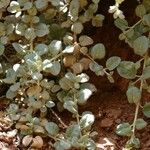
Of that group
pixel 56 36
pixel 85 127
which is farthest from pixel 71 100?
pixel 56 36

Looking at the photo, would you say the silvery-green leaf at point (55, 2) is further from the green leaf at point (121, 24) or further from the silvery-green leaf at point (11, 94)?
→ the silvery-green leaf at point (11, 94)

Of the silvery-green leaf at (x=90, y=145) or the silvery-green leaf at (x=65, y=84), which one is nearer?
the silvery-green leaf at (x=90, y=145)

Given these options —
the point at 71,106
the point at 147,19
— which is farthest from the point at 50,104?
the point at 147,19

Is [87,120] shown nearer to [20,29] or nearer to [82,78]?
[82,78]

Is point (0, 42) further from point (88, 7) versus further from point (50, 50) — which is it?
point (88, 7)

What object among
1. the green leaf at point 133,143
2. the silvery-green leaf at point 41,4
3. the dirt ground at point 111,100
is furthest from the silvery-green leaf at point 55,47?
the green leaf at point 133,143

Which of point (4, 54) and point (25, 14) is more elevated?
point (25, 14)
